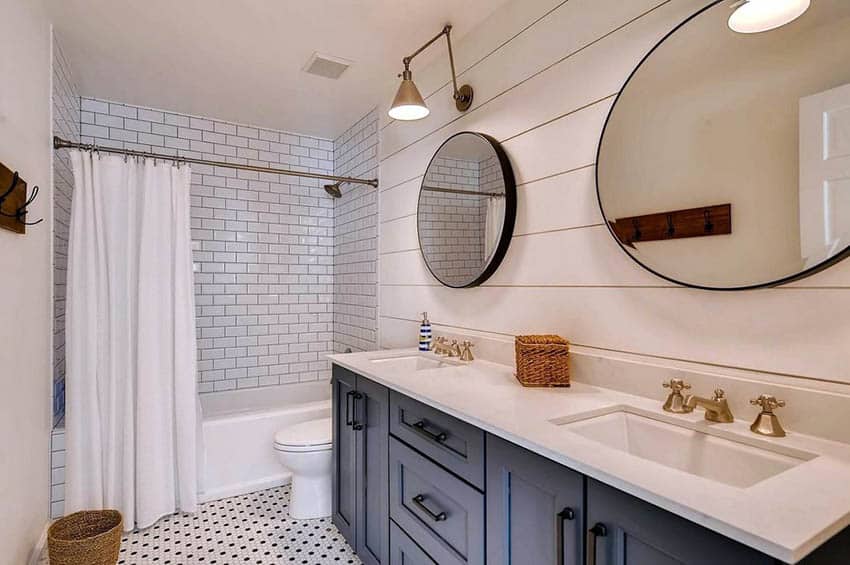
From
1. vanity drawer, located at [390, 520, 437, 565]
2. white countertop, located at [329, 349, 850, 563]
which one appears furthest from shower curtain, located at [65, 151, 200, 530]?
white countertop, located at [329, 349, 850, 563]

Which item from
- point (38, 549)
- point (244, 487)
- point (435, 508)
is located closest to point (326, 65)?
point (435, 508)

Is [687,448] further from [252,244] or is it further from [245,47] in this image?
[252,244]

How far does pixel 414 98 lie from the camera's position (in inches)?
77.1

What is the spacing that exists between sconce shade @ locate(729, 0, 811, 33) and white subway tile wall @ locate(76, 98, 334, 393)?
3158mm

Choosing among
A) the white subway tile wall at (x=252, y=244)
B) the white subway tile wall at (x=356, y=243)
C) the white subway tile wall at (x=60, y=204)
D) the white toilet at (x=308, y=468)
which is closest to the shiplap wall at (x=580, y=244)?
the white subway tile wall at (x=356, y=243)

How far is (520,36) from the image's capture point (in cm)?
186

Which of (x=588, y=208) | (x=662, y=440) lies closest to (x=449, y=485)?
(x=662, y=440)

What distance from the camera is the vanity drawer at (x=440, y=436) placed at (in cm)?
125

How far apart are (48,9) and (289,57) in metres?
1.05

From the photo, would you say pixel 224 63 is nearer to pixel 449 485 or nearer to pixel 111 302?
pixel 111 302

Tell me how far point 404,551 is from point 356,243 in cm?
225

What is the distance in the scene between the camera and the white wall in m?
1.56

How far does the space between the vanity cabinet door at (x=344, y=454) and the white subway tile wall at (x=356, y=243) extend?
0.89 meters

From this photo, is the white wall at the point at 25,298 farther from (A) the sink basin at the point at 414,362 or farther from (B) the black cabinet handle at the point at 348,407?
(A) the sink basin at the point at 414,362
